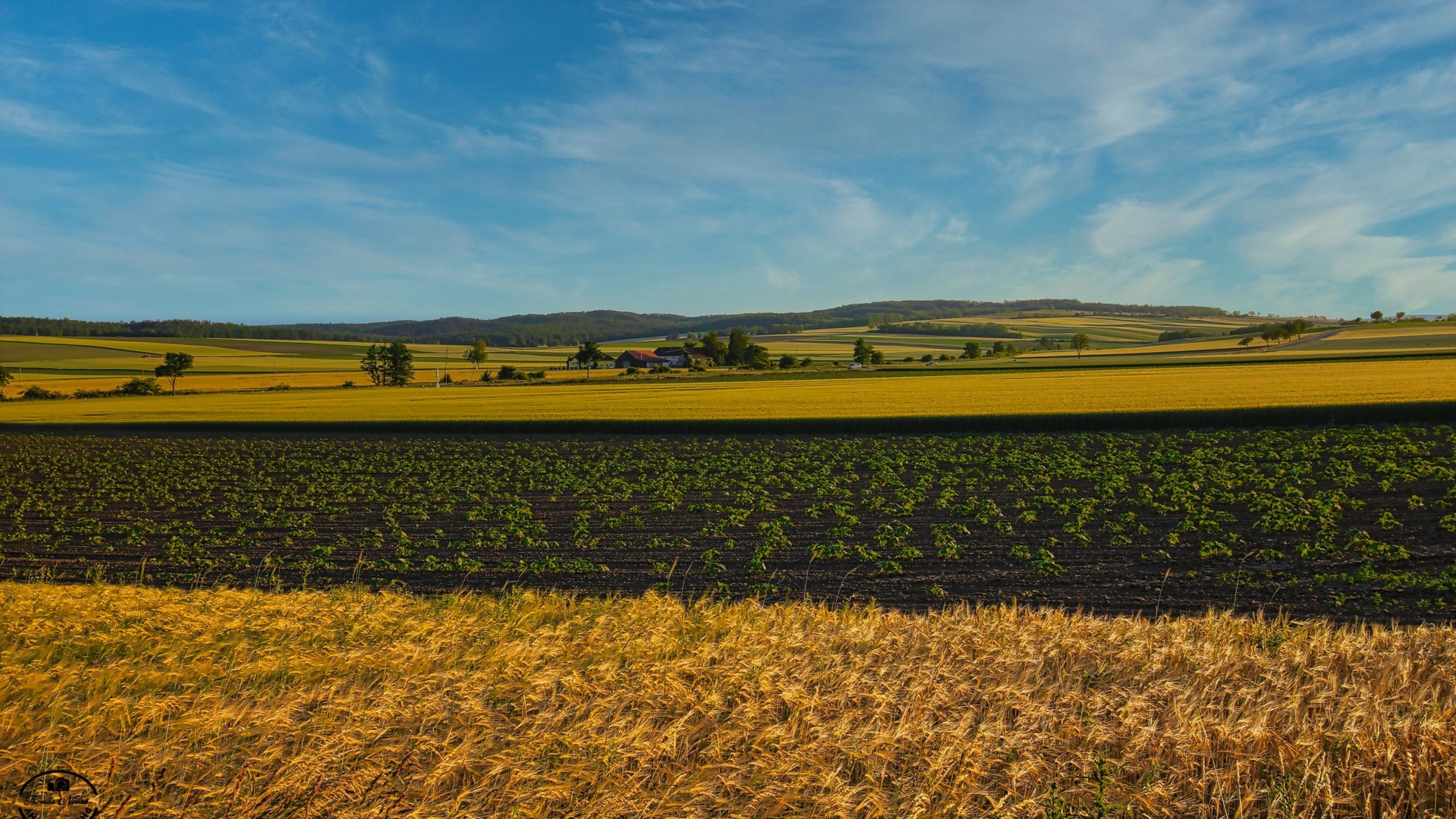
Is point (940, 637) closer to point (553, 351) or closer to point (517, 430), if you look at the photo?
point (517, 430)

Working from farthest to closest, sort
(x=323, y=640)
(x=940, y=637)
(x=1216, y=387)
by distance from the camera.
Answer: (x=1216, y=387)
(x=940, y=637)
(x=323, y=640)

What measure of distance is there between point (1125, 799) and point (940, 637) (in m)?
2.04

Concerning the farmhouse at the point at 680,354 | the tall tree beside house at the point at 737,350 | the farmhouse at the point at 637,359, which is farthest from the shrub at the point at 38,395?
the tall tree beside house at the point at 737,350

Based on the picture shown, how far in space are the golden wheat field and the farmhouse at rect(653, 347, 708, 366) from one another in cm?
11075

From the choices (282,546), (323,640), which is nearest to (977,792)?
(323,640)

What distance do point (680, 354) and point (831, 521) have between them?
115 m

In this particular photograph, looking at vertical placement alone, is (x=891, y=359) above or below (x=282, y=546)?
above

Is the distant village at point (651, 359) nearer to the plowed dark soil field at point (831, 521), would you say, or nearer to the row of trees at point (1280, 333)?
the row of trees at point (1280, 333)

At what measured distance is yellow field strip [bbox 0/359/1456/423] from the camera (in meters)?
35.8

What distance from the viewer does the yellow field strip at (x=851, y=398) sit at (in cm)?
3584

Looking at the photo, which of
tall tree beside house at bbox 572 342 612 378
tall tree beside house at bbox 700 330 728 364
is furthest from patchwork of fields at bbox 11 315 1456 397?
tall tree beside house at bbox 700 330 728 364

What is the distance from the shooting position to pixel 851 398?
4472cm

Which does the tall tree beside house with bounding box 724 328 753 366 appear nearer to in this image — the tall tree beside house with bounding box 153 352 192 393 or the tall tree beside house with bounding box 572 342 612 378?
the tall tree beside house with bounding box 572 342 612 378

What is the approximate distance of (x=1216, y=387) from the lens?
4262 cm
